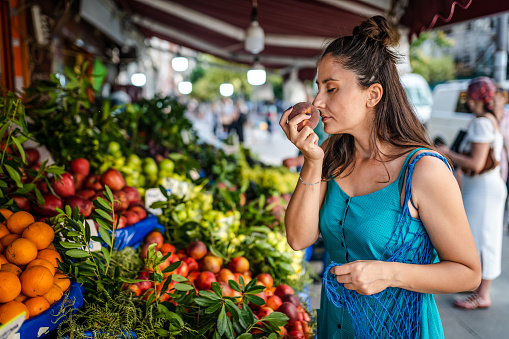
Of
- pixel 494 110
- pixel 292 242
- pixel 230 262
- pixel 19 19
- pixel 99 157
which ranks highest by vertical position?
pixel 19 19

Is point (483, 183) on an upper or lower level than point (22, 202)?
lower

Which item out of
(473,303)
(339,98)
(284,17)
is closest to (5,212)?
(339,98)

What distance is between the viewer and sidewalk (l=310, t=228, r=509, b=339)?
3.13m

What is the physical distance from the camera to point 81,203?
1.96 metres

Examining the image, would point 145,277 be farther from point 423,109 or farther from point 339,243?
point 423,109

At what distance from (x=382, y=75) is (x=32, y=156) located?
73.7 inches

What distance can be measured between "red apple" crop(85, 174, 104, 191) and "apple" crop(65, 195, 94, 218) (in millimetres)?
324

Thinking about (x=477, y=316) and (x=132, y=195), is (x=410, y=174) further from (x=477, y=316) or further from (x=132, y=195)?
(x=477, y=316)

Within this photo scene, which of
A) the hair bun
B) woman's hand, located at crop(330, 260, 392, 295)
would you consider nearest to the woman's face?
the hair bun

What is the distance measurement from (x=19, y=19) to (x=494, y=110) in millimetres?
4522

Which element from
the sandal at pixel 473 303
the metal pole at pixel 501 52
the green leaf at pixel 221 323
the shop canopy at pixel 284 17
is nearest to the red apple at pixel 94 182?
the green leaf at pixel 221 323

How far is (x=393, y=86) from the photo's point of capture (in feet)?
4.68

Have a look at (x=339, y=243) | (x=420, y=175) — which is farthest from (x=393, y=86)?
(x=339, y=243)

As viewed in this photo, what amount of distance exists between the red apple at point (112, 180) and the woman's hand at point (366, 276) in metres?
1.61
